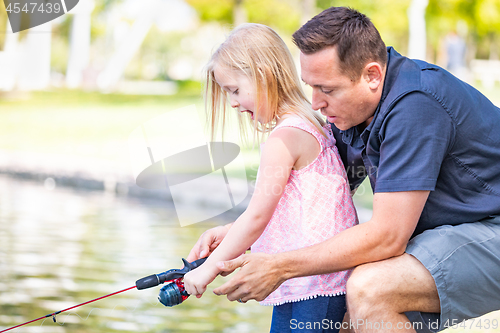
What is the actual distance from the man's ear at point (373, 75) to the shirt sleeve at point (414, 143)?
15 centimetres

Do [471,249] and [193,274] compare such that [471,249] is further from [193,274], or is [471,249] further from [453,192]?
[193,274]

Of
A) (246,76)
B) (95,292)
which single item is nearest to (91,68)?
(95,292)

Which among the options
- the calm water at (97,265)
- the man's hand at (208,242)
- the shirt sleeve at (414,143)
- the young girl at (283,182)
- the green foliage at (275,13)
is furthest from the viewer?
the green foliage at (275,13)

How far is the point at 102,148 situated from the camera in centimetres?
1080

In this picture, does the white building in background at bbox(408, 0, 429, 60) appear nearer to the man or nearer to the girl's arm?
the man

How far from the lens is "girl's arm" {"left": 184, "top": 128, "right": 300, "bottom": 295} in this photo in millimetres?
2105

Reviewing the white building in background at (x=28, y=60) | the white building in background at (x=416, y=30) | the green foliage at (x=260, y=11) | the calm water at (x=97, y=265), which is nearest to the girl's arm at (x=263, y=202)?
the calm water at (x=97, y=265)

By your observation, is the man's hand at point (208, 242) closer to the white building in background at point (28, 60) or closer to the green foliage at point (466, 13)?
the white building in background at point (28, 60)

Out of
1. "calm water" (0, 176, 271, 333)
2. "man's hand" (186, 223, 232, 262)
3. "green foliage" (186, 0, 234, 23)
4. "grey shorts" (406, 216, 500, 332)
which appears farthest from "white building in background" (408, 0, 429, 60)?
"grey shorts" (406, 216, 500, 332)

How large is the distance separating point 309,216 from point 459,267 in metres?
0.54

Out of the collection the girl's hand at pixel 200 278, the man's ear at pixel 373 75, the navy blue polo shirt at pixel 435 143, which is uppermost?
the man's ear at pixel 373 75

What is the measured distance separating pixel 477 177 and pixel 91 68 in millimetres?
23298

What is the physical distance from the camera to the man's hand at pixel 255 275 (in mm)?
2023

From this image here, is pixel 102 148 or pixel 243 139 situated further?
pixel 102 148
